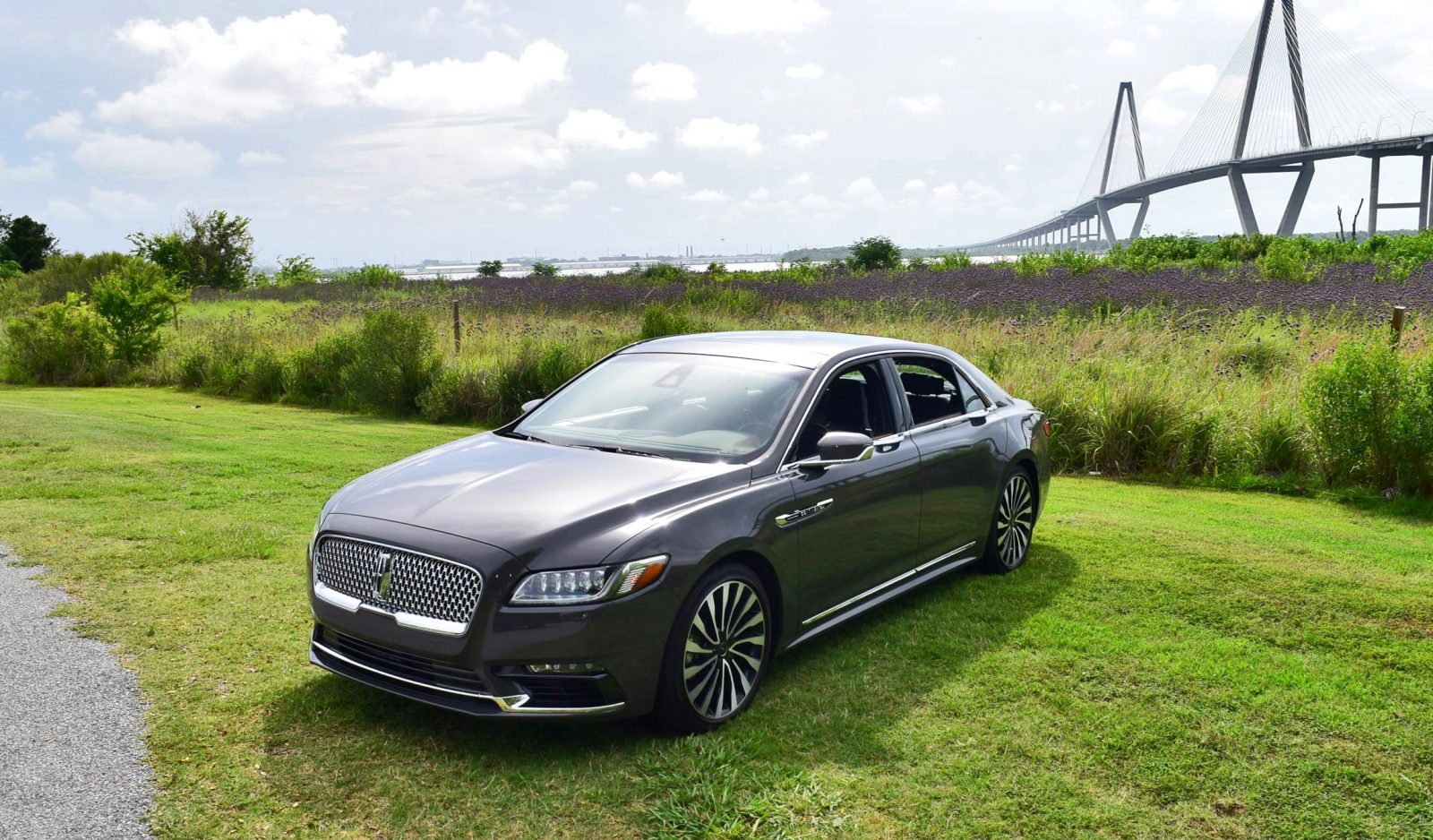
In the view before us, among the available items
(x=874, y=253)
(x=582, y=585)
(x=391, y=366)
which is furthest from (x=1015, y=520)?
(x=874, y=253)

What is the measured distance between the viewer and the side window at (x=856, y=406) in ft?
18.2

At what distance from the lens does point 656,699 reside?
428 cm

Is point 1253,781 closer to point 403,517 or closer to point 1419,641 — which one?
point 1419,641

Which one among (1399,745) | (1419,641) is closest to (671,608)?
(1399,745)

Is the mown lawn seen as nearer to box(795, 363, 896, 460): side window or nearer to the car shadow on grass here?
the car shadow on grass

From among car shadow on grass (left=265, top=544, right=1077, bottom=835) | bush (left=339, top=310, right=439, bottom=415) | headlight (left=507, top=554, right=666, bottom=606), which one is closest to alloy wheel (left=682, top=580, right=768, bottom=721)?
car shadow on grass (left=265, top=544, right=1077, bottom=835)

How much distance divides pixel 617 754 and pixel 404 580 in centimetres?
109

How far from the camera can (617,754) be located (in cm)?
425

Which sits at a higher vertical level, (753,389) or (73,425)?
(753,389)

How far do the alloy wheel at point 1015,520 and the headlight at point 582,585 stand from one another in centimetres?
336

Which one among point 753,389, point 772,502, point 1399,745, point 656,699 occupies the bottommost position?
point 1399,745

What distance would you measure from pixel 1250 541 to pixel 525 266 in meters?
60.0

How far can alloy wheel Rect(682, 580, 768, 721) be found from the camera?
14.3 feet

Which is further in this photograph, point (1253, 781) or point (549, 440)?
point (549, 440)
